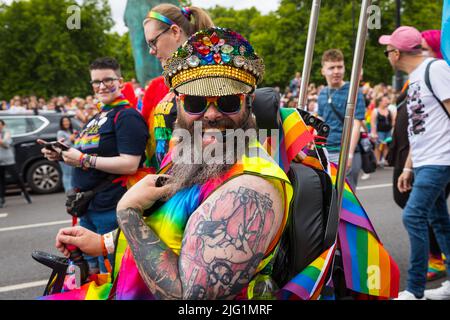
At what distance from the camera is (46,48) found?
23.4 meters

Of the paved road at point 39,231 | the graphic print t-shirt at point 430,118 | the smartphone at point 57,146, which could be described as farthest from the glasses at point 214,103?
the paved road at point 39,231

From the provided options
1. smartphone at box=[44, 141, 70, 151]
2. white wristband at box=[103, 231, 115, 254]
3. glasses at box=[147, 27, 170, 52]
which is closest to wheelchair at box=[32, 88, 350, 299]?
white wristband at box=[103, 231, 115, 254]

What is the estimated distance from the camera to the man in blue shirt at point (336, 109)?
4.80 metres

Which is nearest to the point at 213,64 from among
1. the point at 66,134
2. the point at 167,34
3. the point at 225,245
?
the point at 225,245

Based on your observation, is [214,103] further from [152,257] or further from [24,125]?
[24,125]

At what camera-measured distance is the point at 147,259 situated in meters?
1.45

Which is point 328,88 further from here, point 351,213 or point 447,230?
point 351,213

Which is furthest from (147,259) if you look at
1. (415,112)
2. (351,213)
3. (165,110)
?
(415,112)

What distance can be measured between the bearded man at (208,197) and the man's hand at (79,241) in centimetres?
37

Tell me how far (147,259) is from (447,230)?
2908mm

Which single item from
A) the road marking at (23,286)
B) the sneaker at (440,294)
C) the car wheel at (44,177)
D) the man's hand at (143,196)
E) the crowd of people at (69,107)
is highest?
the man's hand at (143,196)

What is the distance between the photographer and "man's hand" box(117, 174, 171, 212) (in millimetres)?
1530

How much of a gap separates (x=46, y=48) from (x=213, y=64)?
2397 centimetres
